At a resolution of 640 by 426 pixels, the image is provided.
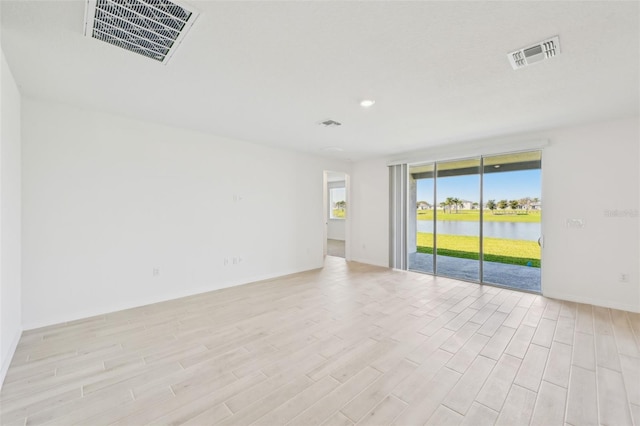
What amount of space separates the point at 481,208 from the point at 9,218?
6.40m

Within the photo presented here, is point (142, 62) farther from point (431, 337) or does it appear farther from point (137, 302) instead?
point (431, 337)

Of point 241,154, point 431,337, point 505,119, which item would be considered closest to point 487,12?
point 505,119

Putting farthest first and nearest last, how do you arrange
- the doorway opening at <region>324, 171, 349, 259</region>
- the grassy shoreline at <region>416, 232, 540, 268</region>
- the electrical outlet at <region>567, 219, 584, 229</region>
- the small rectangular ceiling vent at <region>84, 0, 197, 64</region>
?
the doorway opening at <region>324, 171, 349, 259</region> < the grassy shoreline at <region>416, 232, 540, 268</region> < the electrical outlet at <region>567, 219, 584, 229</region> < the small rectangular ceiling vent at <region>84, 0, 197, 64</region>

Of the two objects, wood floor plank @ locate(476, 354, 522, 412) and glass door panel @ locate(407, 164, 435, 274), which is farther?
glass door panel @ locate(407, 164, 435, 274)

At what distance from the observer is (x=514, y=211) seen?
6051mm

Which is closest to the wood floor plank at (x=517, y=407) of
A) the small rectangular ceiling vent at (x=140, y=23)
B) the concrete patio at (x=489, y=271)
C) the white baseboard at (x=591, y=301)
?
the white baseboard at (x=591, y=301)

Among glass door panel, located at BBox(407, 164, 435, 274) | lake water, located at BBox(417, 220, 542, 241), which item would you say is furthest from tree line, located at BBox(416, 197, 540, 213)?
lake water, located at BBox(417, 220, 542, 241)

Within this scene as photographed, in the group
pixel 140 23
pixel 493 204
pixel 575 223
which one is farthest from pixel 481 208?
pixel 140 23

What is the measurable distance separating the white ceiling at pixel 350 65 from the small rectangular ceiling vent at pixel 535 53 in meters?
0.05

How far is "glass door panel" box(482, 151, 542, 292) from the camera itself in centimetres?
502

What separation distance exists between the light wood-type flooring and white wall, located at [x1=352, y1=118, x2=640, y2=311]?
1.27 feet

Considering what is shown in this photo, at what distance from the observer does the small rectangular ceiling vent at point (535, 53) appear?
6.55 ft

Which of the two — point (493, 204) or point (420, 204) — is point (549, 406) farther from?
point (420, 204)

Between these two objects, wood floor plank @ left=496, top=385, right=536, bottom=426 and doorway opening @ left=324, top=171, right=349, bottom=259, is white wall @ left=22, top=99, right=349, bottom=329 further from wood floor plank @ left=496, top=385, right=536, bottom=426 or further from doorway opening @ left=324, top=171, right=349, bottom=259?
doorway opening @ left=324, top=171, right=349, bottom=259
